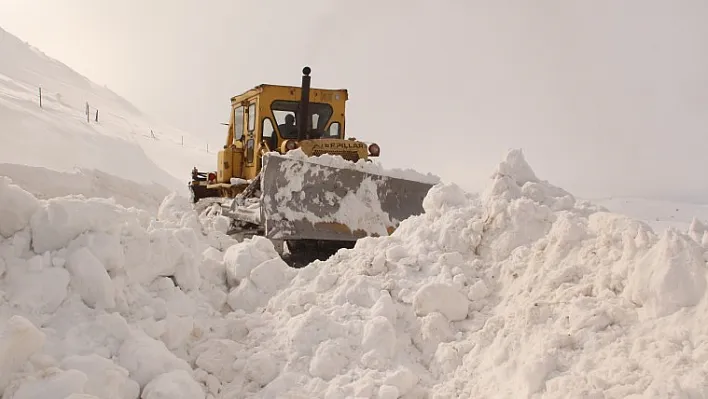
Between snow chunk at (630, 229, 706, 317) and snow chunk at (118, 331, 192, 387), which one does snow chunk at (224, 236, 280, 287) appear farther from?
snow chunk at (630, 229, 706, 317)

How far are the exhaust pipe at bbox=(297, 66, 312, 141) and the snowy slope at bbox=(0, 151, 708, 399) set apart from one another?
188 inches

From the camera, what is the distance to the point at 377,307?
11.3ft

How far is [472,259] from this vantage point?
392 cm

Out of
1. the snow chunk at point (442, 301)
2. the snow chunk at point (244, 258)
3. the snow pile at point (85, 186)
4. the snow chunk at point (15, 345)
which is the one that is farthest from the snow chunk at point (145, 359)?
the snow pile at point (85, 186)

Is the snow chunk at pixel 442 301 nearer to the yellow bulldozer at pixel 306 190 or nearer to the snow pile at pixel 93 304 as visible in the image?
the snow pile at pixel 93 304

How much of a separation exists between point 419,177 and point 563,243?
4665mm

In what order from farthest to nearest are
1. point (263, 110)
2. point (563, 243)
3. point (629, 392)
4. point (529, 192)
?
point (263, 110), point (529, 192), point (563, 243), point (629, 392)

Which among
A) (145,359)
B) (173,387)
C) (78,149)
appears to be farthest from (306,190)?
(78,149)

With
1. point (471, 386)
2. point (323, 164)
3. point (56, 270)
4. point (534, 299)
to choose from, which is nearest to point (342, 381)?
point (471, 386)

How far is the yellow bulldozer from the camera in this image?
7.34 metres

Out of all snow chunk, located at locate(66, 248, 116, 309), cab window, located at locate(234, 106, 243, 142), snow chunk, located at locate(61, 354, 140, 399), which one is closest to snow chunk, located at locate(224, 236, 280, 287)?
snow chunk, located at locate(66, 248, 116, 309)

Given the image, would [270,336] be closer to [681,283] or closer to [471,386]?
[471,386]

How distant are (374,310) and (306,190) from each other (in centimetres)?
410

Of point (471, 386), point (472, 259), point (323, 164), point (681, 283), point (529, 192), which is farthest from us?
point (323, 164)
